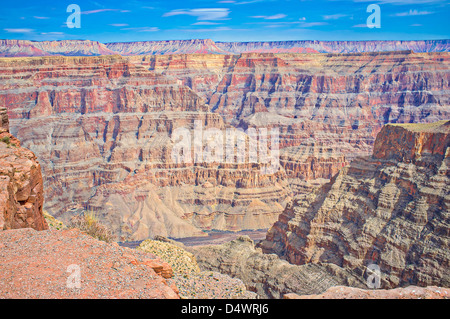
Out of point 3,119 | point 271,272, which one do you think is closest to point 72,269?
point 3,119

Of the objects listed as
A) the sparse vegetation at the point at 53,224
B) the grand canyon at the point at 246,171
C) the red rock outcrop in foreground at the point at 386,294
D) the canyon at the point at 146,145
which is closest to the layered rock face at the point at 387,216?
the grand canyon at the point at 246,171

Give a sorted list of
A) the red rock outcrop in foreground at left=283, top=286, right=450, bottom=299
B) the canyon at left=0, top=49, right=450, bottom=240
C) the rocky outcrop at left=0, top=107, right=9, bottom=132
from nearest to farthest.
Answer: the red rock outcrop in foreground at left=283, top=286, right=450, bottom=299, the rocky outcrop at left=0, top=107, right=9, bottom=132, the canyon at left=0, top=49, right=450, bottom=240

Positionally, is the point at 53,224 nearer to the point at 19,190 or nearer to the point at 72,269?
the point at 19,190

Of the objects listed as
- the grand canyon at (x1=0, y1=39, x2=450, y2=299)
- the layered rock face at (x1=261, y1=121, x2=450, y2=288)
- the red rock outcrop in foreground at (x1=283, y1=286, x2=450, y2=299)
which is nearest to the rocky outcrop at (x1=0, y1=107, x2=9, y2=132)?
the grand canyon at (x1=0, y1=39, x2=450, y2=299)

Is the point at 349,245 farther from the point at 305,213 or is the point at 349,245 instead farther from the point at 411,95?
the point at 411,95

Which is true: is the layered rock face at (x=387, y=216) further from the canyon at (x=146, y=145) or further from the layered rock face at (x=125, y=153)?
the layered rock face at (x=125, y=153)

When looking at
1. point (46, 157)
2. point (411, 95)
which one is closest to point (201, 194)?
point (46, 157)

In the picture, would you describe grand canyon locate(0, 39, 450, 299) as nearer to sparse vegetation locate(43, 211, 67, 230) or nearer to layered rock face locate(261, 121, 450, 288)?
layered rock face locate(261, 121, 450, 288)
